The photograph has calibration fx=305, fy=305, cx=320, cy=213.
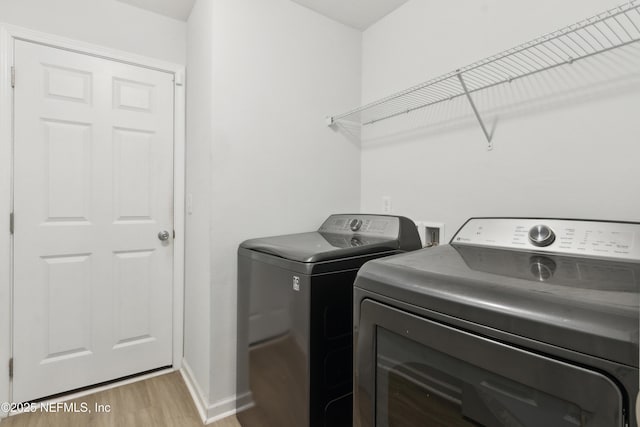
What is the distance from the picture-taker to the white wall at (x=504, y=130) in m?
1.11

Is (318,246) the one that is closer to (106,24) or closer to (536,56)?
(536,56)

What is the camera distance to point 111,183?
1946 mm

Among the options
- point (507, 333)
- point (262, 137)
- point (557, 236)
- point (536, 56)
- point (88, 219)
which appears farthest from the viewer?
point (88, 219)

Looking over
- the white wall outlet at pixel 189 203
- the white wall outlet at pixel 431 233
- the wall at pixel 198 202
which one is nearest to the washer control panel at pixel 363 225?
the white wall outlet at pixel 431 233

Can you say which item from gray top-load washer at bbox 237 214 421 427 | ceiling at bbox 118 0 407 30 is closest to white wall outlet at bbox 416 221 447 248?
gray top-load washer at bbox 237 214 421 427

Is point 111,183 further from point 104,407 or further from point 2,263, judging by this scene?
point 104,407

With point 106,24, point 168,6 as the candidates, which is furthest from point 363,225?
point 106,24

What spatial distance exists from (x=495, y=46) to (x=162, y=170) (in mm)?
2071

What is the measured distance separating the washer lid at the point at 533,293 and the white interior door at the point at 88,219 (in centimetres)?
178

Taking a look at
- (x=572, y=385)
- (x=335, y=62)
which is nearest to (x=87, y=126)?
(x=335, y=62)

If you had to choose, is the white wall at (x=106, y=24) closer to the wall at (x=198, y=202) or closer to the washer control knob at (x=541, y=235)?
the wall at (x=198, y=202)

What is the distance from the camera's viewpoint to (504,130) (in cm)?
140

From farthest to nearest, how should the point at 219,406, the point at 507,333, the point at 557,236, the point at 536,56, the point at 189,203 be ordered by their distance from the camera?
the point at 189,203
the point at 219,406
the point at 536,56
the point at 557,236
the point at 507,333

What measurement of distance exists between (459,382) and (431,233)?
1120mm
